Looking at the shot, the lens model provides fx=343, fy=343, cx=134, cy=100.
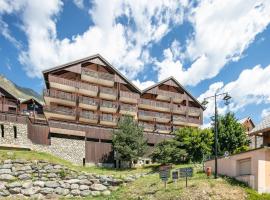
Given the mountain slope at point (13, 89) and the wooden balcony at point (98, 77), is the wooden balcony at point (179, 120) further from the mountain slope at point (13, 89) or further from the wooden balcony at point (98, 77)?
the mountain slope at point (13, 89)

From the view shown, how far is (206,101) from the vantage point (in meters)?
29.8

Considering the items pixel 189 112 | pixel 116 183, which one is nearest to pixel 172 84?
pixel 189 112

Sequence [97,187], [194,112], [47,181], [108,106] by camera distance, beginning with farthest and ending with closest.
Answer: [194,112] → [108,106] → [97,187] → [47,181]

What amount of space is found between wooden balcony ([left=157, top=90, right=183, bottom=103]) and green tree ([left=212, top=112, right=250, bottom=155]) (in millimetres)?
13972

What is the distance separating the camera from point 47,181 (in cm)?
3219

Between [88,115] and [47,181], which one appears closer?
[47,181]

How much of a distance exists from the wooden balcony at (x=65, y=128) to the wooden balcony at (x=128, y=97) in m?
10.9

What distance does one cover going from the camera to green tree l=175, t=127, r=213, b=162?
42750 mm

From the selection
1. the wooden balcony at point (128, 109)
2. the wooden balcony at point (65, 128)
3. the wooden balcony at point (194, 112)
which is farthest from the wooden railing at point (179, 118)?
the wooden balcony at point (65, 128)

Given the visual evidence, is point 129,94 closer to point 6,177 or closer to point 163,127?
point 163,127

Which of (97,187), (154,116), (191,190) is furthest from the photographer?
(154,116)

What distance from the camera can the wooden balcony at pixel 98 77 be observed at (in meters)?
51.7

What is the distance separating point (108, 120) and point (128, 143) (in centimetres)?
1014

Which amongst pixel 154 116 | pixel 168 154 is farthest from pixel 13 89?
pixel 168 154
